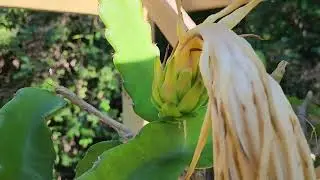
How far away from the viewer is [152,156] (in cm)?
80

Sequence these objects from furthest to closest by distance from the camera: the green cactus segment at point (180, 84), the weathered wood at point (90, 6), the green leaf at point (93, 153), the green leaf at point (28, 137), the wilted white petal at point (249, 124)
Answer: the weathered wood at point (90, 6), the green leaf at point (93, 153), the green leaf at point (28, 137), the green cactus segment at point (180, 84), the wilted white petal at point (249, 124)

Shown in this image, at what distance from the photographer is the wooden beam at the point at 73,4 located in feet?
6.81

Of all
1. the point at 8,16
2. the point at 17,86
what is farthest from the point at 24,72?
the point at 8,16

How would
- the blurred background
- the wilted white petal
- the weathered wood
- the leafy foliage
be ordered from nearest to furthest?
1. the wilted white petal
2. the weathered wood
3. the blurred background
4. the leafy foliage

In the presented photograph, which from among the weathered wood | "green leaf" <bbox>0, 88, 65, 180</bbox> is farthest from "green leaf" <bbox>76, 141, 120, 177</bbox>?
the weathered wood

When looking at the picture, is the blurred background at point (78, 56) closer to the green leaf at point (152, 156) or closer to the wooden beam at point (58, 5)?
the wooden beam at point (58, 5)

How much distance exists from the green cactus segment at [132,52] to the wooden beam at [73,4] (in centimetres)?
120

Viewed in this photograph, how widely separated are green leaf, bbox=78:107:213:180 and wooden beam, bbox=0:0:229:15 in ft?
4.38

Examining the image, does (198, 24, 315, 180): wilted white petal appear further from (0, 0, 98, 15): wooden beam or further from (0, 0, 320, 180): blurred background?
(0, 0, 320, 180): blurred background

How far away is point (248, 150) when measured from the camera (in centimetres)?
50

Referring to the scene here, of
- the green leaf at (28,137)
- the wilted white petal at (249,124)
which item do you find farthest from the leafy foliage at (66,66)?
the wilted white petal at (249,124)

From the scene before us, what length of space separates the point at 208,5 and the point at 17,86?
1.58 metres

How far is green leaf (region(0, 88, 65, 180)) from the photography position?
0.86 meters

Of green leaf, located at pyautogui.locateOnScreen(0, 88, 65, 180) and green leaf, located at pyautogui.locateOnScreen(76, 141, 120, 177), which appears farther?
green leaf, located at pyautogui.locateOnScreen(76, 141, 120, 177)
